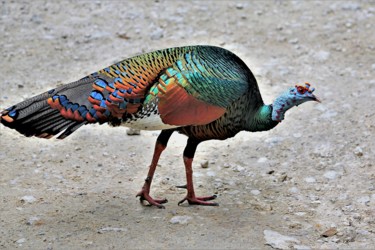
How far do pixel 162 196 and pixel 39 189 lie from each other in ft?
3.28

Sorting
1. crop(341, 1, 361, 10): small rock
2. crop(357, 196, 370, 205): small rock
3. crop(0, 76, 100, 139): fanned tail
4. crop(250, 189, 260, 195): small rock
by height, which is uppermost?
crop(341, 1, 361, 10): small rock

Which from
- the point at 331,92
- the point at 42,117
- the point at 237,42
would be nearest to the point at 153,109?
the point at 42,117

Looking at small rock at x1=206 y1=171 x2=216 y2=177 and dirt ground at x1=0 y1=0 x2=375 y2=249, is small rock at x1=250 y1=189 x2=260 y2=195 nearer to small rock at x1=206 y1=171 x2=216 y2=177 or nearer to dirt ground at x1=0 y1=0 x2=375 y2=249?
dirt ground at x1=0 y1=0 x2=375 y2=249

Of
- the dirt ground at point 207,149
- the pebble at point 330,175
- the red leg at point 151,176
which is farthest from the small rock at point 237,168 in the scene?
the red leg at point 151,176

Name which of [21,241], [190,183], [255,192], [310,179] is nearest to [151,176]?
[190,183]

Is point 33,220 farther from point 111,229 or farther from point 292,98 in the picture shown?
point 292,98

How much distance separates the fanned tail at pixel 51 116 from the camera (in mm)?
4875

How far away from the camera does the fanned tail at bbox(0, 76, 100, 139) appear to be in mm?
4875

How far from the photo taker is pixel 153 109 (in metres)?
4.99

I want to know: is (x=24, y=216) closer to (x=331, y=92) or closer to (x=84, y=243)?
(x=84, y=243)

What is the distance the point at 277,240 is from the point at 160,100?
1288 mm

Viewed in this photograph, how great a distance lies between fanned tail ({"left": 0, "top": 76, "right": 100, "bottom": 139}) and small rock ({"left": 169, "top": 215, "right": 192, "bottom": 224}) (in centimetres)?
94

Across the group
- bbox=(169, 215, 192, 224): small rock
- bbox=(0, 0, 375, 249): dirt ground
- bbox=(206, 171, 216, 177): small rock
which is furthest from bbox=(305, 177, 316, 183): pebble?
bbox=(169, 215, 192, 224): small rock

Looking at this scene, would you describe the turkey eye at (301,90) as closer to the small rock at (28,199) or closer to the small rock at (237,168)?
the small rock at (237,168)
